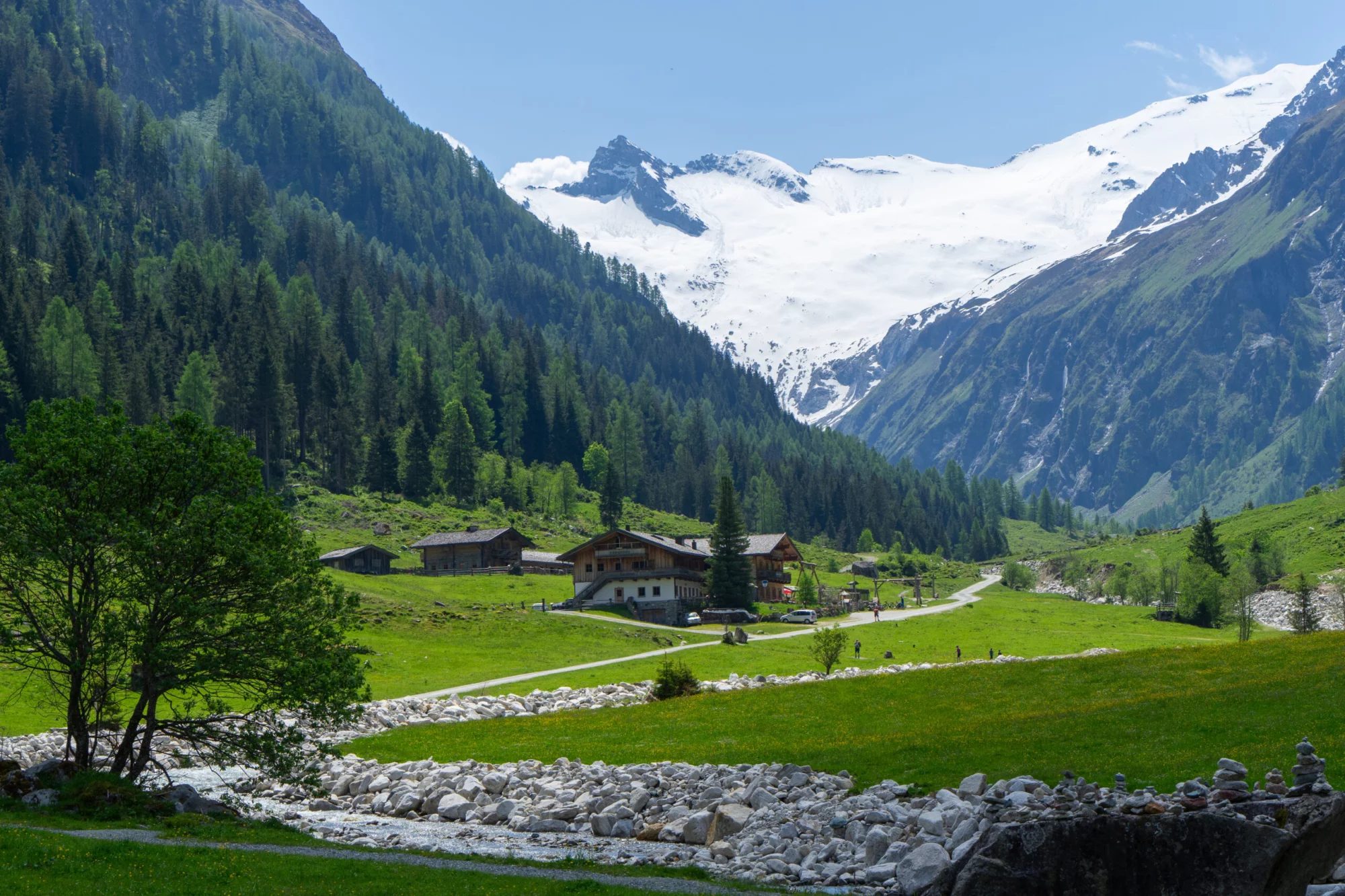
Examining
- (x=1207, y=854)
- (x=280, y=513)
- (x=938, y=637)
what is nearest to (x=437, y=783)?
(x=280, y=513)

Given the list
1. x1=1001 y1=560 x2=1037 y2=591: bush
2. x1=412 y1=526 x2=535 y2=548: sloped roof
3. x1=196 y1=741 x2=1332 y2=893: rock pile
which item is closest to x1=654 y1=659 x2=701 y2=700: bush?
x1=196 y1=741 x2=1332 y2=893: rock pile

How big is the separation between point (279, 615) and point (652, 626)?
75560 mm

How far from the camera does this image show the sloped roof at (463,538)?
142 meters

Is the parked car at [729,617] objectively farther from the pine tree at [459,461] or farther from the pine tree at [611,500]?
the pine tree at [459,461]

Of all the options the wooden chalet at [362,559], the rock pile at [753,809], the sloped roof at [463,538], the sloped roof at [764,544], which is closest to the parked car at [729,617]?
the sloped roof at [764,544]

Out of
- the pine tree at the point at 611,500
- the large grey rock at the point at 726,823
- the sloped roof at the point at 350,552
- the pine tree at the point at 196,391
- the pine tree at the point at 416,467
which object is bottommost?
the large grey rock at the point at 726,823

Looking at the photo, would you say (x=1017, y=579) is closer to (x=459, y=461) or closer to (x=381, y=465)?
(x=459, y=461)

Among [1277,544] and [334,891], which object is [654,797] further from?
[1277,544]

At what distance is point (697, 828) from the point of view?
108ft

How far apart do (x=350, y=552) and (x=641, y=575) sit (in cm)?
3475

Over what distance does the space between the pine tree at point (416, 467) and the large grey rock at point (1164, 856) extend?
158644mm

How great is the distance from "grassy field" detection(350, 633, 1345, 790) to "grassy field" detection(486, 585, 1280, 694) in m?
21.0

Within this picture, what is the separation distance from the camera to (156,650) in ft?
106

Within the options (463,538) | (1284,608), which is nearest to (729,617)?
(463,538)
